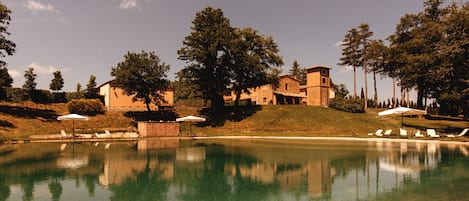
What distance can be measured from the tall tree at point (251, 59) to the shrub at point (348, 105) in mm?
11557

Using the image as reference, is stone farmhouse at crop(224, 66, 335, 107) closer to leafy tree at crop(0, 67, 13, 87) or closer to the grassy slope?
the grassy slope

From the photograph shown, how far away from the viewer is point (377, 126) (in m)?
41.3

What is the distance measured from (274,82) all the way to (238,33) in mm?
10092

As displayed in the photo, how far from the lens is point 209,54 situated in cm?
4644

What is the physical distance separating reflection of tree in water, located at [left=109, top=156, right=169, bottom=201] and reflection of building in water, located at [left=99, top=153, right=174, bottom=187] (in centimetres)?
40

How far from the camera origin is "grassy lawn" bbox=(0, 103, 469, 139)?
37.8 m

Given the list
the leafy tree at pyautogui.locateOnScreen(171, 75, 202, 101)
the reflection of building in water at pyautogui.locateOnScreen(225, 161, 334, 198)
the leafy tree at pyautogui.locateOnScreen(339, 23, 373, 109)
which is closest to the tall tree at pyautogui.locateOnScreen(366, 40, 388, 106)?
the leafy tree at pyautogui.locateOnScreen(339, 23, 373, 109)

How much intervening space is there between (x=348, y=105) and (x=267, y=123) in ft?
50.4

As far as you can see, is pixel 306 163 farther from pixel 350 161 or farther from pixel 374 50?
pixel 374 50

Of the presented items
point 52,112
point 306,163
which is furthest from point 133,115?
point 306,163

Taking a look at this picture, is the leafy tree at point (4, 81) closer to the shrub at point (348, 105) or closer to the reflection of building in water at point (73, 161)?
the reflection of building in water at point (73, 161)

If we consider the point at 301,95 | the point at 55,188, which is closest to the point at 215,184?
the point at 55,188

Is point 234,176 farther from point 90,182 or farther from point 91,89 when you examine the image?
point 91,89

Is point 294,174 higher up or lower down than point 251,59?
lower down
